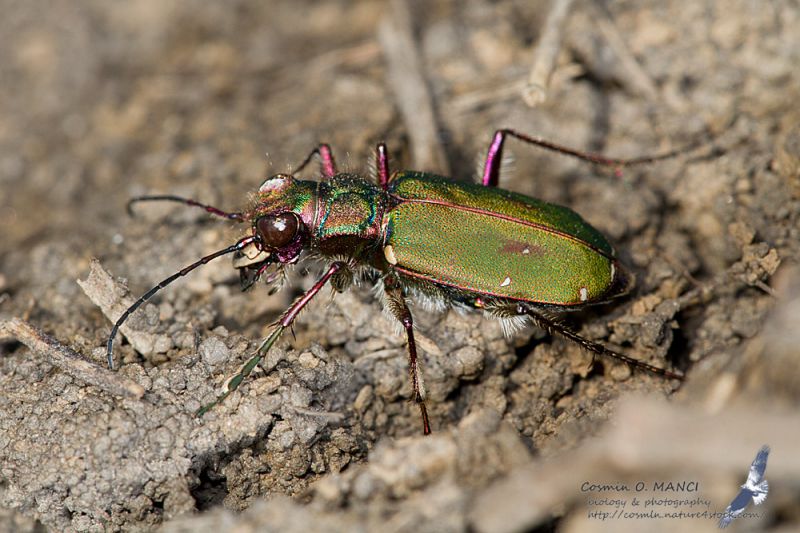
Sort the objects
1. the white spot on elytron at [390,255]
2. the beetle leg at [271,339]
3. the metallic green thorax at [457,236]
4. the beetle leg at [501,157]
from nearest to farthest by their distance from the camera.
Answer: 1. the beetle leg at [271,339]
2. the metallic green thorax at [457,236]
3. the white spot on elytron at [390,255]
4. the beetle leg at [501,157]

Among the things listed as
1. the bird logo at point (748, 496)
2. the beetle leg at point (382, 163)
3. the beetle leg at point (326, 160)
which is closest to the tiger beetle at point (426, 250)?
the beetle leg at point (382, 163)

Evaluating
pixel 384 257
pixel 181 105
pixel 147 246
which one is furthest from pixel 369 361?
pixel 181 105

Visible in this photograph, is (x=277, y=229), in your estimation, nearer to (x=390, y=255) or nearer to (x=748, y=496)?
(x=390, y=255)

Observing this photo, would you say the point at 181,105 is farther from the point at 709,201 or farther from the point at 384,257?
the point at 709,201

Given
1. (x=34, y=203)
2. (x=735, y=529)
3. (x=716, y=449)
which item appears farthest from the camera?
(x=34, y=203)

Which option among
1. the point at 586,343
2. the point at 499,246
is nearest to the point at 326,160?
the point at 499,246

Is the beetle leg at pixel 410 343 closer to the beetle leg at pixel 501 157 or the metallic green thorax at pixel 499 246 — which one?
the metallic green thorax at pixel 499 246
